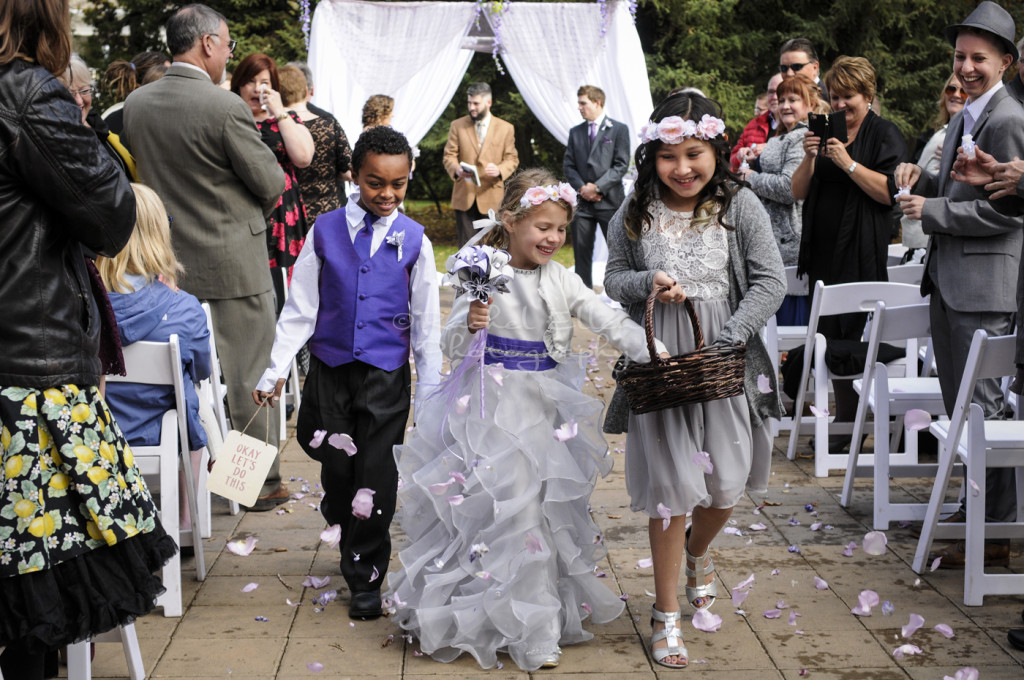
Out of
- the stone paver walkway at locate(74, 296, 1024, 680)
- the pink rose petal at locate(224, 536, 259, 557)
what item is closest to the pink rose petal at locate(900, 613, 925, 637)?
the stone paver walkway at locate(74, 296, 1024, 680)

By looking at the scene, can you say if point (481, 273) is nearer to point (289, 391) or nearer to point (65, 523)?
point (65, 523)

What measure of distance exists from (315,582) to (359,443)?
68 cm

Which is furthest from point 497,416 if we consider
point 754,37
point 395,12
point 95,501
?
point 754,37

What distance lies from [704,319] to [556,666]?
1236 millimetres

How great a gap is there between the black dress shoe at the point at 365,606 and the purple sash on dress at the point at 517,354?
1.03 meters

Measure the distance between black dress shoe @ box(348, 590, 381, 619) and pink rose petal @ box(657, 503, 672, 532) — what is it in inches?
44.4

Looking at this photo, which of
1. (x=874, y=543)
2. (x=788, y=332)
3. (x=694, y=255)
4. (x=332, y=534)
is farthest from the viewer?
(x=788, y=332)

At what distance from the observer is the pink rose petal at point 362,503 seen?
3982 millimetres

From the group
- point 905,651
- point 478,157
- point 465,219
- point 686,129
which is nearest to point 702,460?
point 905,651

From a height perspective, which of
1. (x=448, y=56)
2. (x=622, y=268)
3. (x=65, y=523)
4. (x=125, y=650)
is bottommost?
(x=125, y=650)

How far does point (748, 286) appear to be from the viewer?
367cm

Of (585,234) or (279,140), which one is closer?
(279,140)

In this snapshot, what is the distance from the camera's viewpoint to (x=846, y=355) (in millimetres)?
5887

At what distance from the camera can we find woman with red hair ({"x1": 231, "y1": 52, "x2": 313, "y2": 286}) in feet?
19.5
